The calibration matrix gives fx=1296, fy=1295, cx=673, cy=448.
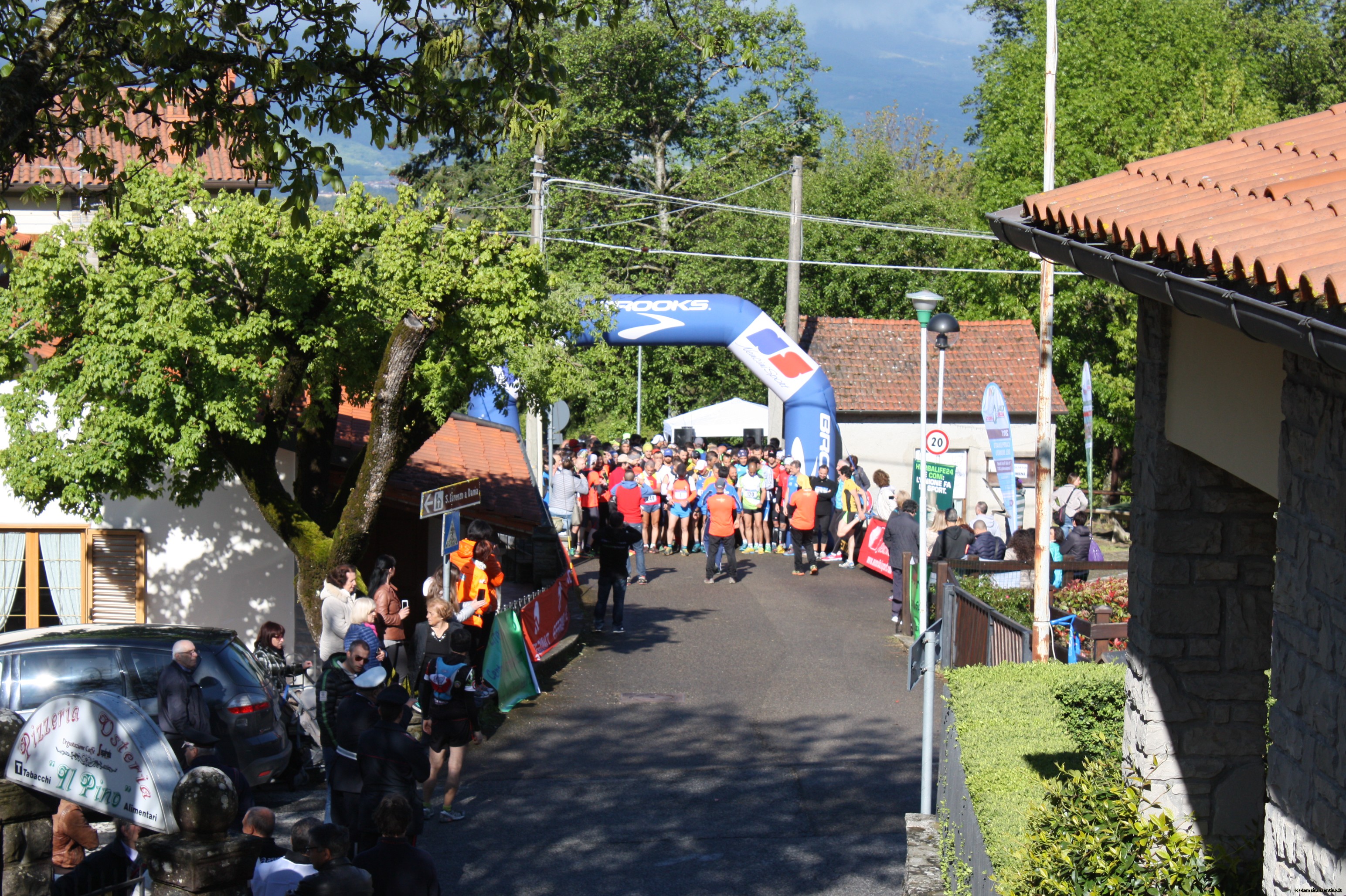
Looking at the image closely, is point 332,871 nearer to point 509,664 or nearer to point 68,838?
point 68,838

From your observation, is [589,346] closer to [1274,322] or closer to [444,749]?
[444,749]

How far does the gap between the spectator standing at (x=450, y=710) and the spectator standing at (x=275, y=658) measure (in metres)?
1.93

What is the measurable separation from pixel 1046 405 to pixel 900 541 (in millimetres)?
3415

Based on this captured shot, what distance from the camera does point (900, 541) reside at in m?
18.0

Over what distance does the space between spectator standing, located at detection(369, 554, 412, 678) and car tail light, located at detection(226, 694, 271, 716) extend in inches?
65.3

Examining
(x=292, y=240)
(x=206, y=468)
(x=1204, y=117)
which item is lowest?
(x=206, y=468)

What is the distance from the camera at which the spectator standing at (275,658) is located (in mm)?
11398

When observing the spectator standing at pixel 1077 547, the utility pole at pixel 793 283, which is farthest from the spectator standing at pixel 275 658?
the utility pole at pixel 793 283

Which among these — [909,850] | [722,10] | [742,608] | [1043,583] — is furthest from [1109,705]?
[722,10]

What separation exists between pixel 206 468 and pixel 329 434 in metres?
1.41

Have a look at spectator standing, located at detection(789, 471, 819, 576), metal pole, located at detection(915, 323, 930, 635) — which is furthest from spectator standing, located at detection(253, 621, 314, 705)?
spectator standing, located at detection(789, 471, 819, 576)

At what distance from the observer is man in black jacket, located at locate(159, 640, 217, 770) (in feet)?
30.4

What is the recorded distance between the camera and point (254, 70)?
27.8 feet

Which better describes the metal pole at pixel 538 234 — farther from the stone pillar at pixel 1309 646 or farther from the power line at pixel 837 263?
the stone pillar at pixel 1309 646
